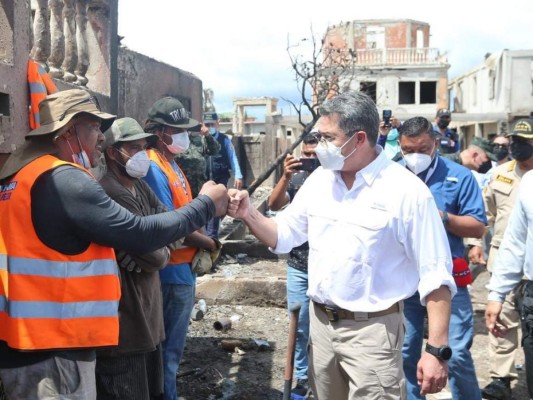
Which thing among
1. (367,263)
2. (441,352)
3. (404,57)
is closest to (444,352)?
(441,352)

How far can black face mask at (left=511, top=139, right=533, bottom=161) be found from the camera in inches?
176

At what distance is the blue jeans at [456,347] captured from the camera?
3854mm

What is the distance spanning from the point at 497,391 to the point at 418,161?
2.17m

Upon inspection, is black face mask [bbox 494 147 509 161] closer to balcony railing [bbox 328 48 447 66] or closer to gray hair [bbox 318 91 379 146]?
gray hair [bbox 318 91 379 146]

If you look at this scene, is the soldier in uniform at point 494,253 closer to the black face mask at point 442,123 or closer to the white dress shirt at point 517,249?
the white dress shirt at point 517,249

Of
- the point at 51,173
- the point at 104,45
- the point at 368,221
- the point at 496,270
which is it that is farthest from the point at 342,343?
the point at 104,45

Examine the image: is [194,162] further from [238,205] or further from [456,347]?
[456,347]

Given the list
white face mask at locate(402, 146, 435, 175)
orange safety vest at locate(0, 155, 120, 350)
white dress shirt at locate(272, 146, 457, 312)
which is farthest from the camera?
white face mask at locate(402, 146, 435, 175)

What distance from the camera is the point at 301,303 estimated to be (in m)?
4.38

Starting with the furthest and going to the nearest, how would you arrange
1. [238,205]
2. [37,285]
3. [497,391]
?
[497,391] < [238,205] < [37,285]

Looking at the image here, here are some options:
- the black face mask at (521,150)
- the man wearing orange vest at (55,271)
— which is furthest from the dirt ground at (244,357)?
the man wearing orange vest at (55,271)

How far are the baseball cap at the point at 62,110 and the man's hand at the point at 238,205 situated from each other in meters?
0.85

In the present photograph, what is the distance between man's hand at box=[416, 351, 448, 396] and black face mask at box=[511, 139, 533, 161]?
2466 mm

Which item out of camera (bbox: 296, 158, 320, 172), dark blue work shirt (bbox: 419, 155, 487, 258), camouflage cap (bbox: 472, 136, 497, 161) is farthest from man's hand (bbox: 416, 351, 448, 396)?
camouflage cap (bbox: 472, 136, 497, 161)
